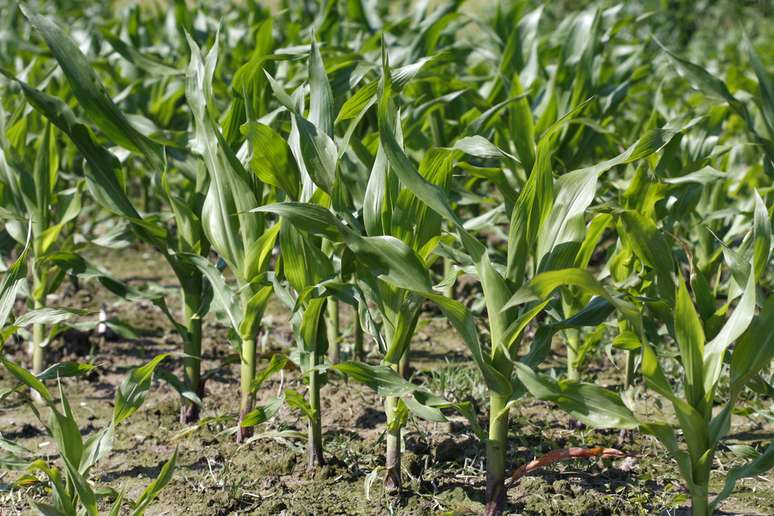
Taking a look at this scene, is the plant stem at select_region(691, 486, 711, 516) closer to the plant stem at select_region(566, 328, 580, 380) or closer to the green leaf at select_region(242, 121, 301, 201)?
the plant stem at select_region(566, 328, 580, 380)

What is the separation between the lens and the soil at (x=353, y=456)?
7.88 ft

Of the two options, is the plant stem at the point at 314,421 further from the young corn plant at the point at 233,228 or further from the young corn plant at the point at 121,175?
the young corn plant at the point at 121,175

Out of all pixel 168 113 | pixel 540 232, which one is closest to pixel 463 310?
pixel 540 232

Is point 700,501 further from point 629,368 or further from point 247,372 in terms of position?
point 247,372

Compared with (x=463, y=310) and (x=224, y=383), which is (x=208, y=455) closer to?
(x=224, y=383)

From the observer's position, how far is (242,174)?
2502 millimetres

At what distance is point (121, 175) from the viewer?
2.84 metres

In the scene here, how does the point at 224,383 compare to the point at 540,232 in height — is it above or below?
below

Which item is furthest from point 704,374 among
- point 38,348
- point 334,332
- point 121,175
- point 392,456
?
point 38,348

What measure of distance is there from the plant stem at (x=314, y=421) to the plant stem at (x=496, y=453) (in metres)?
0.51

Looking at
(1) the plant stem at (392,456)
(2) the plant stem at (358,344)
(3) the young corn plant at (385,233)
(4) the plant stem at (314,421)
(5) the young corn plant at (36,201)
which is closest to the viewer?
(3) the young corn plant at (385,233)

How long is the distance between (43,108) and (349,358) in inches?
54.1

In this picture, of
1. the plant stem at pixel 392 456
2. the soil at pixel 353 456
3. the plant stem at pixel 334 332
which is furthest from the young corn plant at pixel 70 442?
the plant stem at pixel 334 332

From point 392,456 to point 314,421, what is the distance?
244 mm
